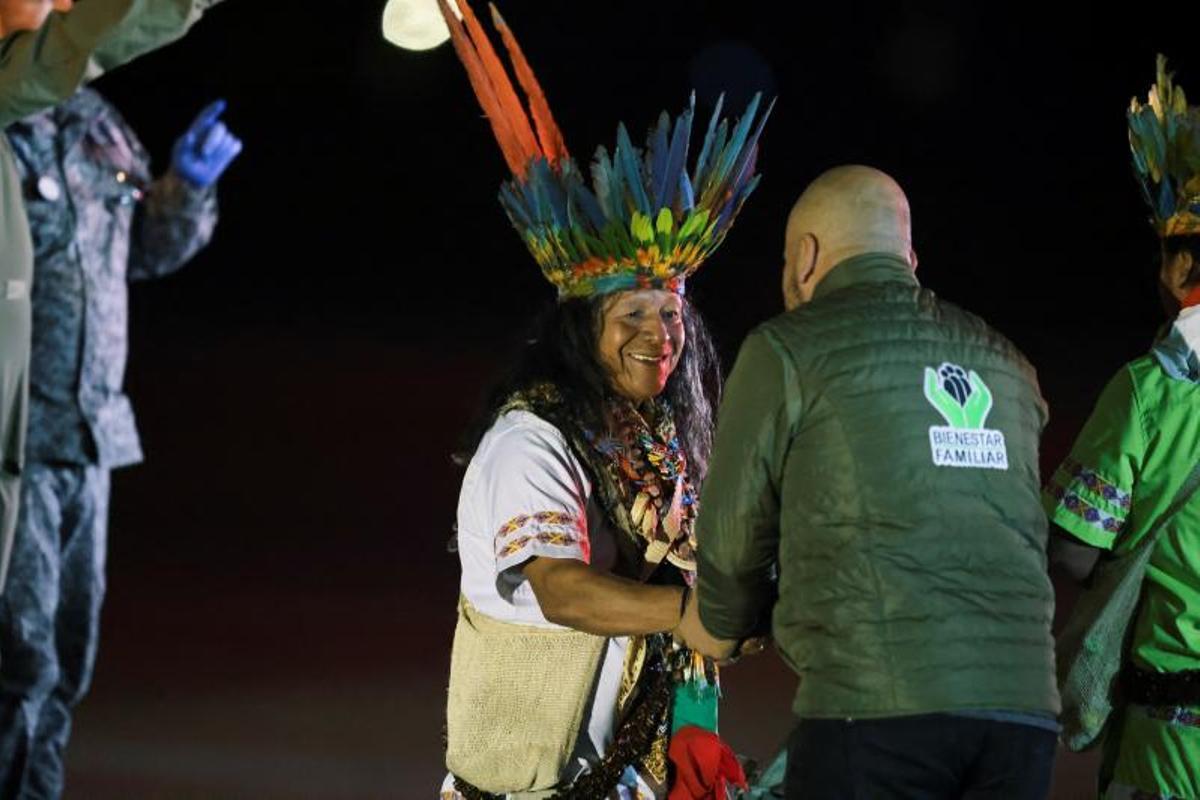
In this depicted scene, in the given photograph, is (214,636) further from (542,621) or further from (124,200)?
(542,621)

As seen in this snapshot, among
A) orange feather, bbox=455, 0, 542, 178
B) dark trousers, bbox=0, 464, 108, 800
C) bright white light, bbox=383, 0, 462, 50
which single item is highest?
bright white light, bbox=383, 0, 462, 50

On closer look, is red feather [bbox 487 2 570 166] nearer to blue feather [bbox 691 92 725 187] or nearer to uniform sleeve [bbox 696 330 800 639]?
blue feather [bbox 691 92 725 187]

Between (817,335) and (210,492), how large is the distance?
19.7 feet

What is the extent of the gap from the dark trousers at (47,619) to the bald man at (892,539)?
2021 millimetres

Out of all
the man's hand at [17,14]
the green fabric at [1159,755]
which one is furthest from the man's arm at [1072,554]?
the man's hand at [17,14]

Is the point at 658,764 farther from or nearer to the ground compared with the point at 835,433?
nearer to the ground

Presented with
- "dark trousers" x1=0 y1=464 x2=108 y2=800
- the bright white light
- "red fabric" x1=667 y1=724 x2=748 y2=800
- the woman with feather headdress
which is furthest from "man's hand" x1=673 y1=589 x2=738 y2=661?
the bright white light

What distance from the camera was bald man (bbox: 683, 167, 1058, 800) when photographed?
2.47 meters

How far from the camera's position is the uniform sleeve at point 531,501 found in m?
3.06

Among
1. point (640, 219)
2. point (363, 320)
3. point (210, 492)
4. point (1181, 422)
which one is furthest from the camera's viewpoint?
point (363, 320)

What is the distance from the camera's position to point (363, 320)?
984cm

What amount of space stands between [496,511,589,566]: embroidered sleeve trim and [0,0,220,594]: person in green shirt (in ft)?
3.20

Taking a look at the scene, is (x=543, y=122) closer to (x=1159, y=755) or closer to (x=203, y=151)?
(x=203, y=151)

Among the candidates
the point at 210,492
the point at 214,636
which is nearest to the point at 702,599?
the point at 214,636
